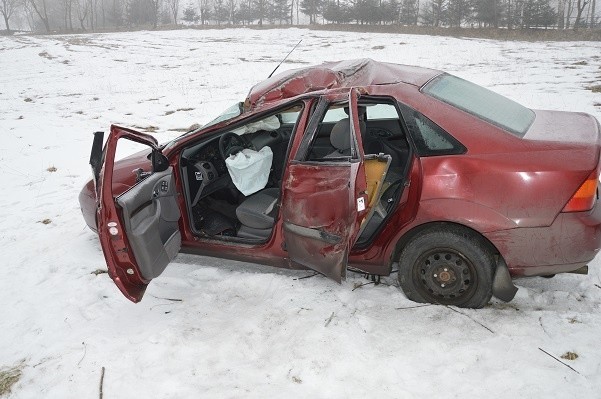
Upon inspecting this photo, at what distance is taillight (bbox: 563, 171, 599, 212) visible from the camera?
2473 millimetres

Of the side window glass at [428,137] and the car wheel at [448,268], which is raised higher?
the side window glass at [428,137]

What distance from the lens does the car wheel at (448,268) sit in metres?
2.81

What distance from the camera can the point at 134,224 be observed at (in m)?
2.86

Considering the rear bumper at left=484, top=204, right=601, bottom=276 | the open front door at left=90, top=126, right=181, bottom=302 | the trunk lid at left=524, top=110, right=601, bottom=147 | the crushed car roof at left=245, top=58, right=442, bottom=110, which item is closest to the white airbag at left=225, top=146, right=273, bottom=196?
the crushed car roof at left=245, top=58, right=442, bottom=110

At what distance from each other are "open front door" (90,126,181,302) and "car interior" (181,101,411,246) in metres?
0.36

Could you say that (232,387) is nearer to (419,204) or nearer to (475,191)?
(419,204)

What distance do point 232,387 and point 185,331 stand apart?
67 centimetres

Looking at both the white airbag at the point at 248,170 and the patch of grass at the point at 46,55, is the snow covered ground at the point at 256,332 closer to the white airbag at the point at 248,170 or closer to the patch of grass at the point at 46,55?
the white airbag at the point at 248,170

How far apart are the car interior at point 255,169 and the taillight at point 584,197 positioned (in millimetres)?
1163

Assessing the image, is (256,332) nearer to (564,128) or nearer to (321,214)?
(321,214)

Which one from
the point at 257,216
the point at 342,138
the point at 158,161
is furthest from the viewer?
the point at 257,216

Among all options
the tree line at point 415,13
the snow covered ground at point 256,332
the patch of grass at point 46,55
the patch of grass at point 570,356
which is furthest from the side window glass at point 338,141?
the tree line at point 415,13

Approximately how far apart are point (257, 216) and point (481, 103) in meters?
1.97

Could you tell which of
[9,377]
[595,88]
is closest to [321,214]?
[9,377]
